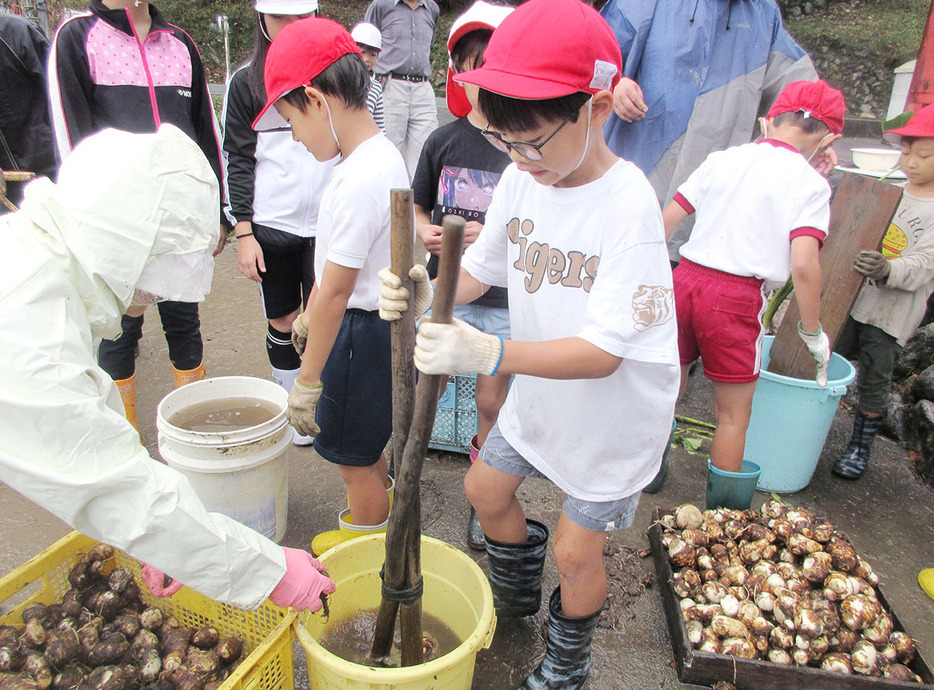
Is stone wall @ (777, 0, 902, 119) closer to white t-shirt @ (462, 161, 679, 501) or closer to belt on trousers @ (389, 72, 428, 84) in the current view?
belt on trousers @ (389, 72, 428, 84)

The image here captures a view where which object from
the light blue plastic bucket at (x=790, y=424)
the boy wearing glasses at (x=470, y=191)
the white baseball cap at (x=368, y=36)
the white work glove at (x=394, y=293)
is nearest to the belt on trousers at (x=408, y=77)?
the white baseball cap at (x=368, y=36)

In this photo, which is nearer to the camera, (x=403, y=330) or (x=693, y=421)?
(x=403, y=330)

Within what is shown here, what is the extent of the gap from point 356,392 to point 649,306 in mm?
1107

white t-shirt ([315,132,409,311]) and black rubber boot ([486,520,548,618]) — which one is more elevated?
white t-shirt ([315,132,409,311])

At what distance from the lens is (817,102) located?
8.14 feet

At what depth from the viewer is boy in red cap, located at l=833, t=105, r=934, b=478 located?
2.95m

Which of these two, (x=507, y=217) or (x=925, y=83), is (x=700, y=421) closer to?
(x=507, y=217)

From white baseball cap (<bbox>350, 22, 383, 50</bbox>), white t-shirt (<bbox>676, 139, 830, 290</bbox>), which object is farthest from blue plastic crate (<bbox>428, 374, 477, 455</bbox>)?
white baseball cap (<bbox>350, 22, 383, 50</bbox>)

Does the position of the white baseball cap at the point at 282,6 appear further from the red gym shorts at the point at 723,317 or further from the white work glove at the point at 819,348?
the white work glove at the point at 819,348

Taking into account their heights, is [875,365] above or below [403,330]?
below

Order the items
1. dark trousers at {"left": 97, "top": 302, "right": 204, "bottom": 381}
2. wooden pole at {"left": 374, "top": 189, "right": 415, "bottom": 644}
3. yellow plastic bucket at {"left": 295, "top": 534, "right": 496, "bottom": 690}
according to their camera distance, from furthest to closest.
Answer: dark trousers at {"left": 97, "top": 302, "right": 204, "bottom": 381} → yellow plastic bucket at {"left": 295, "top": 534, "right": 496, "bottom": 690} → wooden pole at {"left": 374, "top": 189, "right": 415, "bottom": 644}

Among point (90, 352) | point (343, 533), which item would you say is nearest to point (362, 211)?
point (90, 352)

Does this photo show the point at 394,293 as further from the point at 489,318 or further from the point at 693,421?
the point at 693,421

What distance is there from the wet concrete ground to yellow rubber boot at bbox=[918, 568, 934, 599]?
3 centimetres
